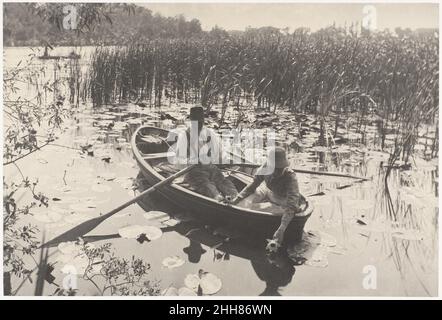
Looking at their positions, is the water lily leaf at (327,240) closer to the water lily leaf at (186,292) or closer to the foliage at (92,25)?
the water lily leaf at (186,292)

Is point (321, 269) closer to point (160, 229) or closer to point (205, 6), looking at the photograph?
point (160, 229)

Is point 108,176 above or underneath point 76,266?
above

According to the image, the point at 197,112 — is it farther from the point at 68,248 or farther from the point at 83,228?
the point at 68,248

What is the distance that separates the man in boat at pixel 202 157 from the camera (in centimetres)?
415

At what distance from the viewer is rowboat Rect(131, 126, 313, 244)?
350cm

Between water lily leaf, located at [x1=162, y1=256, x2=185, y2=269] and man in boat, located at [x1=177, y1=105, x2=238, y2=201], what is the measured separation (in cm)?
79

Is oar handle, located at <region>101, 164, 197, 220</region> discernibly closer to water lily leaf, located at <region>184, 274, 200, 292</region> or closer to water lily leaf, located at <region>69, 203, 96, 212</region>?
water lily leaf, located at <region>69, 203, 96, 212</region>

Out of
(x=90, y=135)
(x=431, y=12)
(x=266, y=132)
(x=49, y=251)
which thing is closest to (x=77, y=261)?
(x=49, y=251)

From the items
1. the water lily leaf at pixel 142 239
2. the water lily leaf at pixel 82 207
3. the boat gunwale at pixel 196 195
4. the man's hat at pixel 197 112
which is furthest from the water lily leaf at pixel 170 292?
the man's hat at pixel 197 112

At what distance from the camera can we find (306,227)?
3891mm

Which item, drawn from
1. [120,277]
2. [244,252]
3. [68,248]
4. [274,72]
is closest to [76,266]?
[68,248]

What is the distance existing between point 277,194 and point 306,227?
1.46 feet

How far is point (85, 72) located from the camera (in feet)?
20.8

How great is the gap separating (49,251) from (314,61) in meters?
4.13
